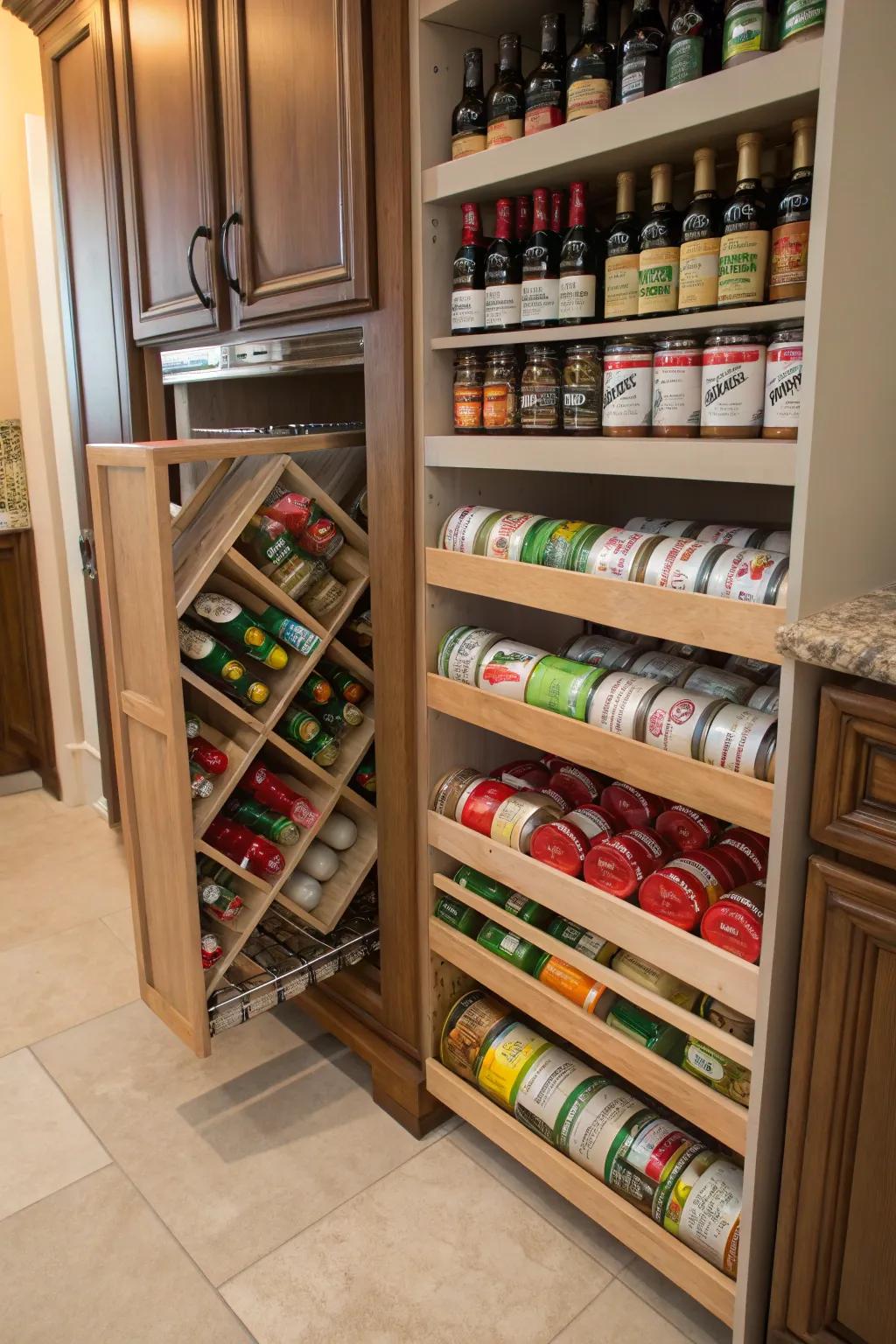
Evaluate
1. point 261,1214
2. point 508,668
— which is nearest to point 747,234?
point 508,668

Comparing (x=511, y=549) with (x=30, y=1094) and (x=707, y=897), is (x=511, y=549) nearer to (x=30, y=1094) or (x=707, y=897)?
(x=707, y=897)

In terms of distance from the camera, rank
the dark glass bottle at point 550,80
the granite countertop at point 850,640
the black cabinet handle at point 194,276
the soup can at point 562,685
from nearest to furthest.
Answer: the granite countertop at point 850,640, the dark glass bottle at point 550,80, the soup can at point 562,685, the black cabinet handle at point 194,276

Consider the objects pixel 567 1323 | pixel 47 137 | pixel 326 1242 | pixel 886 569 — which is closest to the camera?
pixel 886 569

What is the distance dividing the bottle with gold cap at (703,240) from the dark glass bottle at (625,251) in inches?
3.5

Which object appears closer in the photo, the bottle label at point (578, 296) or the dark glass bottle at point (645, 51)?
the dark glass bottle at point (645, 51)

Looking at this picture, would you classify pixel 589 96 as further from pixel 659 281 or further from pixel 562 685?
pixel 562 685

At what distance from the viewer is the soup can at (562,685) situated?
4.41 ft

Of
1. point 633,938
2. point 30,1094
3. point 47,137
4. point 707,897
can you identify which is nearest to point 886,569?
point 707,897

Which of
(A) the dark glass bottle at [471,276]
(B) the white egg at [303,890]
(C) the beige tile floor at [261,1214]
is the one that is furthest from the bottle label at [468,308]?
(C) the beige tile floor at [261,1214]

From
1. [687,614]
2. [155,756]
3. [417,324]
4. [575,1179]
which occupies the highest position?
[417,324]

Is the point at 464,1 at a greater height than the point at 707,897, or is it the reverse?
the point at 464,1

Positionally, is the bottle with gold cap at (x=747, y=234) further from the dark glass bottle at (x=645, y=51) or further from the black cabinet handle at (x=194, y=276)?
the black cabinet handle at (x=194, y=276)

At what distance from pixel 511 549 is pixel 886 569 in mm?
508

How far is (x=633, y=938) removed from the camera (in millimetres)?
A: 1303
